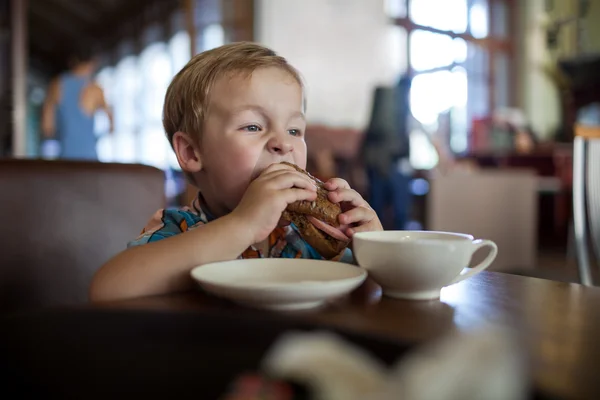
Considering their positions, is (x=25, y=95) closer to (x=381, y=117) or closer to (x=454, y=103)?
(x=381, y=117)

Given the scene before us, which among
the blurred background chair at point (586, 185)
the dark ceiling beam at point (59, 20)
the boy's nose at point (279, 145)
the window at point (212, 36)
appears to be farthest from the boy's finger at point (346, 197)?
the dark ceiling beam at point (59, 20)

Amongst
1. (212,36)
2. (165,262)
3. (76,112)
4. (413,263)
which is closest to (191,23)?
(212,36)

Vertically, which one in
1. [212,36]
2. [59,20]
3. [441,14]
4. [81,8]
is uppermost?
[81,8]

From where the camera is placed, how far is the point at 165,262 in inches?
25.6

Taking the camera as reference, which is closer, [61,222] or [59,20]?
[61,222]

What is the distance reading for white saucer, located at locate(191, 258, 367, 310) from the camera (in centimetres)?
51

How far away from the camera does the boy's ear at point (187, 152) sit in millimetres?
1023

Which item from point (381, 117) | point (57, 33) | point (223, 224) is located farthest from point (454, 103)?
point (223, 224)

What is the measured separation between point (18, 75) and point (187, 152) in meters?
3.83

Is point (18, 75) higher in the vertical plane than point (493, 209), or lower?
higher

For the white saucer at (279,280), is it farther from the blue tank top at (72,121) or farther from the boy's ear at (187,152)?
the blue tank top at (72,121)

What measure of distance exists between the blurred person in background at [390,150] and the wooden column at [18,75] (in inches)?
107

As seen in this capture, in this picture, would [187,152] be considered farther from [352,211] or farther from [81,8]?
[81,8]

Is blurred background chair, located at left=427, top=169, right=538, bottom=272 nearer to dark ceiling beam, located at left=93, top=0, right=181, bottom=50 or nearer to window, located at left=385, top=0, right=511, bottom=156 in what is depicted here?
window, located at left=385, top=0, right=511, bottom=156
